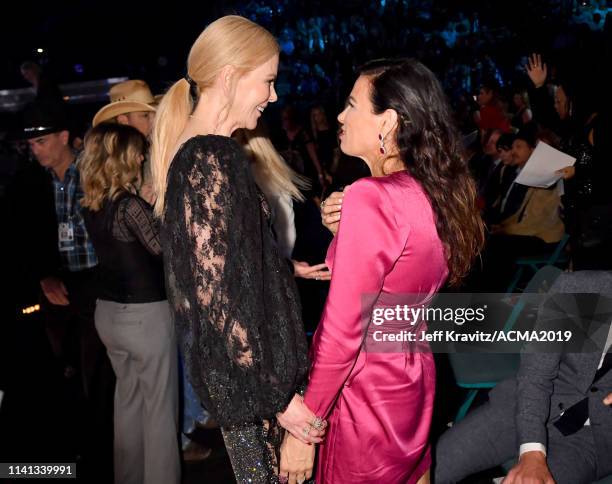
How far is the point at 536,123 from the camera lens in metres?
5.68

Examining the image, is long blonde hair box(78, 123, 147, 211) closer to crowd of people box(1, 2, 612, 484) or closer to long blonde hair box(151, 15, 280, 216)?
crowd of people box(1, 2, 612, 484)

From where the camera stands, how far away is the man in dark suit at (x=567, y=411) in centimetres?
209

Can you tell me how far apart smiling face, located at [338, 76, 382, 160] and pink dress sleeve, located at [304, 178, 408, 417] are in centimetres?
22

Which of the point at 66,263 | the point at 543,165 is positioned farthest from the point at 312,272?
the point at 543,165

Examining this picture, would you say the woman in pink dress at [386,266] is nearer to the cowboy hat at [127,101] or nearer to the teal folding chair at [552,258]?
the cowboy hat at [127,101]

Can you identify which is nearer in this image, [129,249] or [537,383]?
[537,383]

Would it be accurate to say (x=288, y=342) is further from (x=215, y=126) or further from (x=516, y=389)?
(x=516, y=389)

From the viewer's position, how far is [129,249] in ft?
8.86

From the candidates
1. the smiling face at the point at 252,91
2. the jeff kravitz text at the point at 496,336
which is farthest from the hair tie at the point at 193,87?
the jeff kravitz text at the point at 496,336

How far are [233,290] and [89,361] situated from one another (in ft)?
8.67

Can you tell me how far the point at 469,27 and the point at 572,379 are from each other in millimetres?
8127

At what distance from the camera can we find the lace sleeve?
8.71ft

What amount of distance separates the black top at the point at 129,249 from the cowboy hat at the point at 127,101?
3.48 ft

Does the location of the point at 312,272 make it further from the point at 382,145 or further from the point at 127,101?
the point at 127,101
